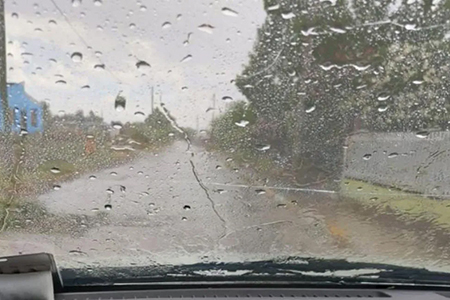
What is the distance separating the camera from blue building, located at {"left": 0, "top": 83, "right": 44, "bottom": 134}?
2.53 m

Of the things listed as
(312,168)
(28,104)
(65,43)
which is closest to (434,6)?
(312,168)

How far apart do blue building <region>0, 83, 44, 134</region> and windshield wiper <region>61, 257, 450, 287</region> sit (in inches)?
30.0

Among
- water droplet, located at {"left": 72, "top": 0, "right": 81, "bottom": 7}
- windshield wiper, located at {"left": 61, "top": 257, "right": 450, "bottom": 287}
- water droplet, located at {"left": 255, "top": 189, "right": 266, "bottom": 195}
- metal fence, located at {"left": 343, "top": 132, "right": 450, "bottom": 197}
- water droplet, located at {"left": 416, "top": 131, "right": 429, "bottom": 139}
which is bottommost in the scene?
windshield wiper, located at {"left": 61, "top": 257, "right": 450, "bottom": 287}

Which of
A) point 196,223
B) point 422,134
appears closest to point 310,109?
point 422,134

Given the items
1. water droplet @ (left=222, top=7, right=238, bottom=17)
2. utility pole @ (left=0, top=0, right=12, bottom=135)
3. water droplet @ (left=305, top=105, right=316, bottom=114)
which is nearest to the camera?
utility pole @ (left=0, top=0, right=12, bottom=135)

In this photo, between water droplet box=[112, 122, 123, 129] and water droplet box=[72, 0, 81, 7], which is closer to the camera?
water droplet box=[72, 0, 81, 7]

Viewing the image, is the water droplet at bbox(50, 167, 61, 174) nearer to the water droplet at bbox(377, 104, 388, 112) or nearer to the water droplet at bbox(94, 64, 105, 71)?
the water droplet at bbox(94, 64, 105, 71)

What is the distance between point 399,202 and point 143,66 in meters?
1.55

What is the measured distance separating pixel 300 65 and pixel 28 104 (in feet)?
4.39

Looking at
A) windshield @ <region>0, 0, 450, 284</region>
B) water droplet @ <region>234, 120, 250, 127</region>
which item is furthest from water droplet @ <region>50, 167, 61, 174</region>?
water droplet @ <region>234, 120, 250, 127</region>

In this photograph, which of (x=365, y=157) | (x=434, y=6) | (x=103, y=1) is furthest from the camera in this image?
(x=365, y=157)

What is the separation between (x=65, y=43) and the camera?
2508mm

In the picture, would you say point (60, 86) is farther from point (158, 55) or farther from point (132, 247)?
point (132, 247)

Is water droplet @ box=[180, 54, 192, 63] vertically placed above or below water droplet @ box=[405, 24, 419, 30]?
below
